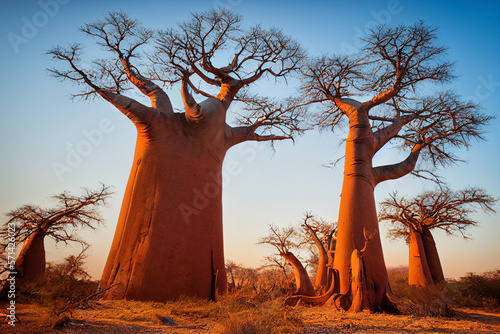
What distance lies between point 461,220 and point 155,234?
39.5 ft

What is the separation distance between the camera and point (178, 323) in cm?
382

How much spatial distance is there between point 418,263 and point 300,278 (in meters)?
7.06

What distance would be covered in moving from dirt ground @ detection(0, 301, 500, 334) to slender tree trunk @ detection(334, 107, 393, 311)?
1092 millimetres

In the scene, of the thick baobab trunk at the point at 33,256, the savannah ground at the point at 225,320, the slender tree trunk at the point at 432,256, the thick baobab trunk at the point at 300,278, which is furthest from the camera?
the slender tree trunk at the point at 432,256

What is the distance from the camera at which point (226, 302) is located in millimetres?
4871

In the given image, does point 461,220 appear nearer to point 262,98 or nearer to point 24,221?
point 262,98

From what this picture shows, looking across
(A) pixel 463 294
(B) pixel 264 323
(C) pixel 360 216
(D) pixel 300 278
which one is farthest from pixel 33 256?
(A) pixel 463 294

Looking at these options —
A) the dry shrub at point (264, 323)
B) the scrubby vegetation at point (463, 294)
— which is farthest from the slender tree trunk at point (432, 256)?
the dry shrub at point (264, 323)

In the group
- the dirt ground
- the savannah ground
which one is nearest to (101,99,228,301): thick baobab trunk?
the savannah ground

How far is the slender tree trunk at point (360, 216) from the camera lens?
19.4 ft

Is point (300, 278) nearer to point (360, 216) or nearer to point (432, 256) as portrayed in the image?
point (360, 216)

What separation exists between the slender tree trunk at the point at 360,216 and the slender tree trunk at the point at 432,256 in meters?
6.51

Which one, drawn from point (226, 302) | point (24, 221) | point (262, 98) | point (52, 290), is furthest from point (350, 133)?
point (24, 221)

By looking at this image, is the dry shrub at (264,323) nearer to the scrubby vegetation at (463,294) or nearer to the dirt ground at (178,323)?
the dirt ground at (178,323)
